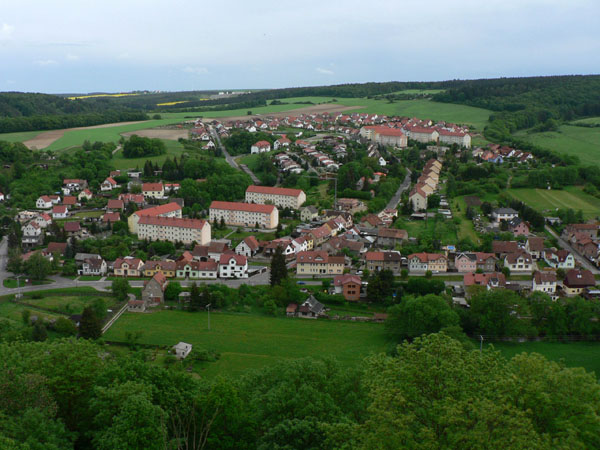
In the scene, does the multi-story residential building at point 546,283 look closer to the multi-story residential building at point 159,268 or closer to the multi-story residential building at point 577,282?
the multi-story residential building at point 577,282

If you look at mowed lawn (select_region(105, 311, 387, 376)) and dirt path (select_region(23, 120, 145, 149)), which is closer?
mowed lawn (select_region(105, 311, 387, 376))

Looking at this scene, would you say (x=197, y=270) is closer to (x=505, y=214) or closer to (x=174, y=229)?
(x=174, y=229)

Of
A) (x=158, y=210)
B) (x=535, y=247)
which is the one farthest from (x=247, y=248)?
(x=535, y=247)

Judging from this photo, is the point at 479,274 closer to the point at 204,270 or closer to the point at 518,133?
the point at 204,270

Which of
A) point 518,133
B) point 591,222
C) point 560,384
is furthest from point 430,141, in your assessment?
point 560,384

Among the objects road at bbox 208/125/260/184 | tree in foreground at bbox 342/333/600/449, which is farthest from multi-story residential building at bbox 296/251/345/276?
road at bbox 208/125/260/184

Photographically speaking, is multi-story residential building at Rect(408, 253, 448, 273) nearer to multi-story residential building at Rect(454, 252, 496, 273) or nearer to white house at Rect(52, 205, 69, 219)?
multi-story residential building at Rect(454, 252, 496, 273)

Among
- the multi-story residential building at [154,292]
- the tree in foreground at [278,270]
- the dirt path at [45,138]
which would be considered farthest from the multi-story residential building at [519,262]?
the dirt path at [45,138]
